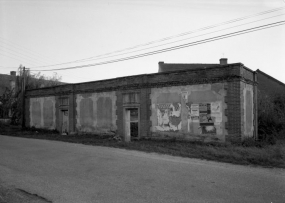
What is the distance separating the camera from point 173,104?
47.5ft

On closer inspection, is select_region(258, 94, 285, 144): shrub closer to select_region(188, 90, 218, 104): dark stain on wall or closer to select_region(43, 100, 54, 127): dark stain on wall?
select_region(188, 90, 218, 104): dark stain on wall

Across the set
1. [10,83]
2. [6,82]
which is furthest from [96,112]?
[6,82]

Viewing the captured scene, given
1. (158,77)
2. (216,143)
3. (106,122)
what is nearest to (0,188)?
(216,143)

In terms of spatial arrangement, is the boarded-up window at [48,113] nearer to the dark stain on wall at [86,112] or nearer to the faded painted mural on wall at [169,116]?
the dark stain on wall at [86,112]

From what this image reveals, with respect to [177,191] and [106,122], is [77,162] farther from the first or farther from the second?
[106,122]

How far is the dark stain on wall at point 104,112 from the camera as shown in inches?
704

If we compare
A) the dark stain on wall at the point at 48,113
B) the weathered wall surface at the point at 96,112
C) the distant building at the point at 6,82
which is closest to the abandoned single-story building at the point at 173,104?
the weathered wall surface at the point at 96,112

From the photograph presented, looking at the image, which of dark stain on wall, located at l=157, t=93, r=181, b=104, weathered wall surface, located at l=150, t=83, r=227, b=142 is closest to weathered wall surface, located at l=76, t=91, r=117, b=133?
weathered wall surface, located at l=150, t=83, r=227, b=142

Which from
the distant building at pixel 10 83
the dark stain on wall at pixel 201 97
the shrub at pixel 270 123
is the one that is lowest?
the shrub at pixel 270 123

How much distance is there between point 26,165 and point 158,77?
9411 mm

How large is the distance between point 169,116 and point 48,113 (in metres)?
13.4

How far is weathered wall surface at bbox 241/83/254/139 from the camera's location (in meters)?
13.1

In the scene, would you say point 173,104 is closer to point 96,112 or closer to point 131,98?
point 131,98

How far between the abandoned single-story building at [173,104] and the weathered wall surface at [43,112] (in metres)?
1.92
